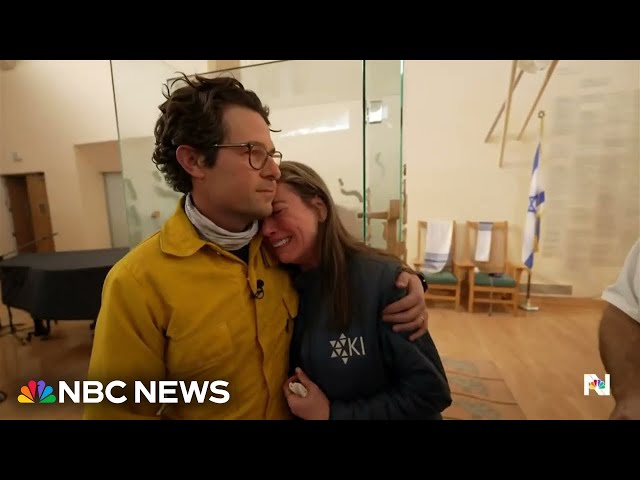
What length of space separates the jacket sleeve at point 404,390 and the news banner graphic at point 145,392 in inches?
11.8

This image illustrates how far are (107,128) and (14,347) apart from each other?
3.10m

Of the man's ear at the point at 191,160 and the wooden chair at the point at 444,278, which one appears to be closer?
the man's ear at the point at 191,160

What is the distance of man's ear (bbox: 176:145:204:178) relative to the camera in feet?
2.64

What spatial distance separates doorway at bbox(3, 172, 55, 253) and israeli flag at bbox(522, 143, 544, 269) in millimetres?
6680

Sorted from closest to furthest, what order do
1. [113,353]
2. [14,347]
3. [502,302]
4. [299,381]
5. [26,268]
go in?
[113,353], [299,381], [26,268], [14,347], [502,302]

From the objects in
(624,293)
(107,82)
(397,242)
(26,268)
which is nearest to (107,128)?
(107,82)

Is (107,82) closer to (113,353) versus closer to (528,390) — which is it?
(113,353)

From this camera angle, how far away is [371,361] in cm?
81

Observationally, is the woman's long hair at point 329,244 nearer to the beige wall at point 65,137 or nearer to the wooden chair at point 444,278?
the wooden chair at point 444,278

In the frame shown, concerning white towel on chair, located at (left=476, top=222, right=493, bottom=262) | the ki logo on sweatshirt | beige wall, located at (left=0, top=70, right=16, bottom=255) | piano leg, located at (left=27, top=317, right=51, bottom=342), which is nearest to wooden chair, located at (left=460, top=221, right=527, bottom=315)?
white towel on chair, located at (left=476, top=222, right=493, bottom=262)

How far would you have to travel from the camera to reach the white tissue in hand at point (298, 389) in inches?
31.1

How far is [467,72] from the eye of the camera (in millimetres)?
3812

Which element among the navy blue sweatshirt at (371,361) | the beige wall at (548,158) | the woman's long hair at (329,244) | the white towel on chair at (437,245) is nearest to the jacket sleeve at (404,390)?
the navy blue sweatshirt at (371,361)

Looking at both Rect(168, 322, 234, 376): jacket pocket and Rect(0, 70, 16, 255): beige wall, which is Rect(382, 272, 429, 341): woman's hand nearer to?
Rect(168, 322, 234, 376): jacket pocket
